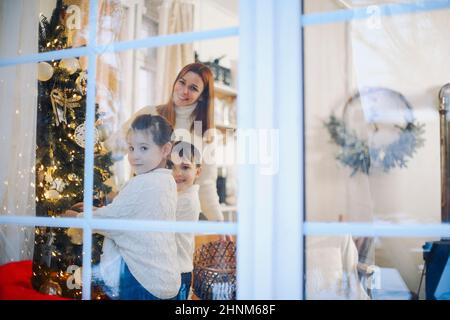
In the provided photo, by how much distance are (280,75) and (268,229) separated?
1.56 feet

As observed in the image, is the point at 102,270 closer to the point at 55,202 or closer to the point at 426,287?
the point at 55,202

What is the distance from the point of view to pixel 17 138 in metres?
2.15

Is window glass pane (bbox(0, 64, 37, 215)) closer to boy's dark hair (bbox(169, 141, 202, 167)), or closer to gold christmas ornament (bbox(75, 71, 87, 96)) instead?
gold christmas ornament (bbox(75, 71, 87, 96))

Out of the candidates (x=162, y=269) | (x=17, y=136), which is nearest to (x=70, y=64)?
(x=17, y=136)

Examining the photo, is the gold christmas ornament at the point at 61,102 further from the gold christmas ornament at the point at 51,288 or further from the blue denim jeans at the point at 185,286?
the blue denim jeans at the point at 185,286

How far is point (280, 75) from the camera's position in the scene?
4.99ft

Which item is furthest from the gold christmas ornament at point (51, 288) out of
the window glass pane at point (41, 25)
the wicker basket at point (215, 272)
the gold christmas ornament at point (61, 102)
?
the window glass pane at point (41, 25)

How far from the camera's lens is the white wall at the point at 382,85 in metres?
1.57

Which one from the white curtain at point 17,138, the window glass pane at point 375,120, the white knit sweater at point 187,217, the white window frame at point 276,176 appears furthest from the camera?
the white curtain at point 17,138

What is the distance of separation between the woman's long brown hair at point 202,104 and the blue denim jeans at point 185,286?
1.91 feet

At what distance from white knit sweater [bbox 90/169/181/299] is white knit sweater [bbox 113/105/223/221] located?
0.13m

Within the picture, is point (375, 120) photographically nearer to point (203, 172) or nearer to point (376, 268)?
point (376, 268)

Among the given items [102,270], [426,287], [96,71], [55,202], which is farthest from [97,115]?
[426,287]
